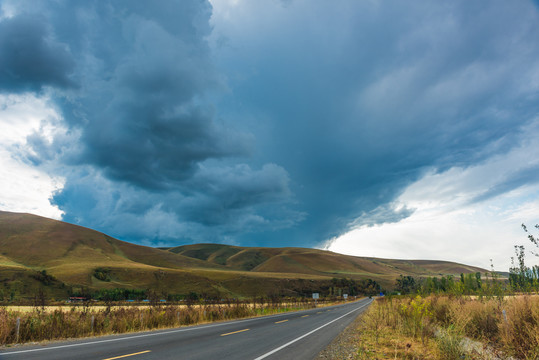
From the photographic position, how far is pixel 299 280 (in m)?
139

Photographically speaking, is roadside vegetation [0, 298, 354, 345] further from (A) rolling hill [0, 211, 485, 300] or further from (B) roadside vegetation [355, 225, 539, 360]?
(A) rolling hill [0, 211, 485, 300]

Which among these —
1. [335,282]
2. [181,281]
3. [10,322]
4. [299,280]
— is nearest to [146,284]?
[181,281]

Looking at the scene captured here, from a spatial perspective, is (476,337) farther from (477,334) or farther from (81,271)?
(81,271)

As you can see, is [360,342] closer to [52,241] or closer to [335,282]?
[335,282]

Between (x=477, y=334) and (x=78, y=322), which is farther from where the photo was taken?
(x=78, y=322)

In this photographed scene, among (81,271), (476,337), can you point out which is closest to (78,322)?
(476,337)

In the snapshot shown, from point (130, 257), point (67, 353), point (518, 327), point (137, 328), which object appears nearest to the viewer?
point (518, 327)

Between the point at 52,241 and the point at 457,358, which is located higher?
the point at 52,241

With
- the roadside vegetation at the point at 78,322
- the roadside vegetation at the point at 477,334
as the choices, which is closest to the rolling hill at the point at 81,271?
the roadside vegetation at the point at 78,322

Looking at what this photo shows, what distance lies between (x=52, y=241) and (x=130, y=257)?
44448mm

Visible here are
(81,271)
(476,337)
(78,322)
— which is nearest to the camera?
(476,337)

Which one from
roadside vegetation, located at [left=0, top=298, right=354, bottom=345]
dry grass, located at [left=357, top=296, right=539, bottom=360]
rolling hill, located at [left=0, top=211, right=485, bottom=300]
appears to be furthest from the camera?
rolling hill, located at [left=0, top=211, right=485, bottom=300]

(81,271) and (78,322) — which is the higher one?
(81,271)

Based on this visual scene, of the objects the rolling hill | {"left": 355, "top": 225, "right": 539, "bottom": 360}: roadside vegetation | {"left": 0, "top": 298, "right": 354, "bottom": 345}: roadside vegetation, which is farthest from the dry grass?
the rolling hill
